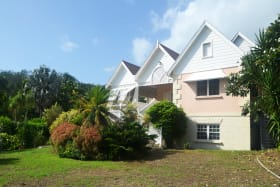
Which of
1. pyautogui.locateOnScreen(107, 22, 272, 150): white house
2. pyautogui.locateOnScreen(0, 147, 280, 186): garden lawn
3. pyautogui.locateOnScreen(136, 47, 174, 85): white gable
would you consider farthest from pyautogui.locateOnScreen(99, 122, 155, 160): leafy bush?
pyautogui.locateOnScreen(136, 47, 174, 85): white gable

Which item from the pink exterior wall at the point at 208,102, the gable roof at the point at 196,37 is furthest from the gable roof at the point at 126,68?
the pink exterior wall at the point at 208,102

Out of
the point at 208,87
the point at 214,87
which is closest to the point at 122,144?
the point at 208,87

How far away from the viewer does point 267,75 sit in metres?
18.0

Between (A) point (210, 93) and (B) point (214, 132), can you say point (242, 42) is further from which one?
(B) point (214, 132)

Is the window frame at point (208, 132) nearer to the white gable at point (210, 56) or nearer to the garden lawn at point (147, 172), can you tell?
the white gable at point (210, 56)

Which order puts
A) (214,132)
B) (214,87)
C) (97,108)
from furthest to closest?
1. (214,87)
2. (214,132)
3. (97,108)

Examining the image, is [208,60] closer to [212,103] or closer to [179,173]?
[212,103]

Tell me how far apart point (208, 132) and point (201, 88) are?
3595 millimetres

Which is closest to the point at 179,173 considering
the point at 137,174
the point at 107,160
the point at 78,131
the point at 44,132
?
the point at 137,174

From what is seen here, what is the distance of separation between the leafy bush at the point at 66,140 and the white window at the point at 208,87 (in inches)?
412

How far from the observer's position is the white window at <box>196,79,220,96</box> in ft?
81.6

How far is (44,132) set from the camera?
110 ft

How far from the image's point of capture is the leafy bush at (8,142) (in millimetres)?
28875

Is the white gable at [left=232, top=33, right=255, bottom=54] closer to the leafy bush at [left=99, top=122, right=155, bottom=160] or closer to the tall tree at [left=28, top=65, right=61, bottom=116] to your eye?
the leafy bush at [left=99, top=122, right=155, bottom=160]
